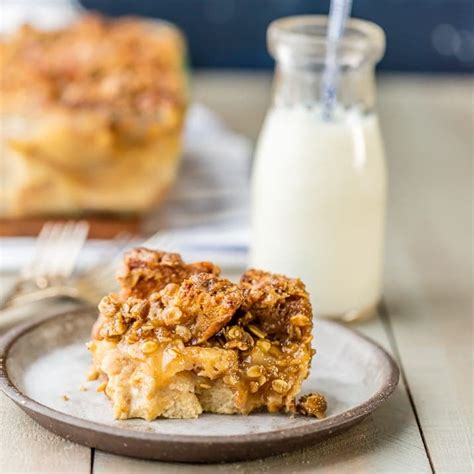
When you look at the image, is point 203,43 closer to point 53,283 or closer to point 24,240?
point 24,240

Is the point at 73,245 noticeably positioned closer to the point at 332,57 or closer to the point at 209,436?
the point at 332,57

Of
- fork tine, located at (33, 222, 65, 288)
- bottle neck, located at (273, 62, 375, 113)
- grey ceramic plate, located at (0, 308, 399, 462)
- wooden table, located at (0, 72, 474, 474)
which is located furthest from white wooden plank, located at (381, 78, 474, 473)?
fork tine, located at (33, 222, 65, 288)

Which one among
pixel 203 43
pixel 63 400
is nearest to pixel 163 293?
pixel 63 400

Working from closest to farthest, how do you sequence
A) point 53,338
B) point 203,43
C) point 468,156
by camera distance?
point 53,338, point 468,156, point 203,43

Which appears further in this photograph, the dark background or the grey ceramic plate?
the dark background

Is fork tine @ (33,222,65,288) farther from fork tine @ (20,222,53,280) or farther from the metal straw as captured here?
the metal straw

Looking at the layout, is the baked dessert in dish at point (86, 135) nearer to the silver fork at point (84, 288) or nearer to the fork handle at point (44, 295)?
the silver fork at point (84, 288)
